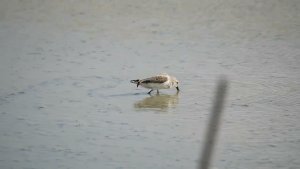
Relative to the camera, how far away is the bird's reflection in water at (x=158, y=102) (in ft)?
30.9

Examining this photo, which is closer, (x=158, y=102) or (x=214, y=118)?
(x=214, y=118)

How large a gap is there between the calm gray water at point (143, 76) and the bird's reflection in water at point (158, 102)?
18mm

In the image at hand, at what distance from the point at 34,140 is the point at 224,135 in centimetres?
247

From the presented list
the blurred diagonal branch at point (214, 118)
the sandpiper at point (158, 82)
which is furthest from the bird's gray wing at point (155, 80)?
the blurred diagonal branch at point (214, 118)

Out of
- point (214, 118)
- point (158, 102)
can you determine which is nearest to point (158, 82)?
point (158, 102)

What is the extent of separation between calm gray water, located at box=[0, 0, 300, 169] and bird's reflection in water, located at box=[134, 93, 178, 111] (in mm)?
18

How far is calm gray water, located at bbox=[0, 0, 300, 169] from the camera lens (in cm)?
730

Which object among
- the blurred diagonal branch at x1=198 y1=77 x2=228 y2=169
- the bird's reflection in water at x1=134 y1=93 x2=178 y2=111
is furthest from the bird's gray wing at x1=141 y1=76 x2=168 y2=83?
the blurred diagonal branch at x1=198 y1=77 x2=228 y2=169

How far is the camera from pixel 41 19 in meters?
15.4

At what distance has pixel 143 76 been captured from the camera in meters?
10.7

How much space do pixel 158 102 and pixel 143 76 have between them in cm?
107

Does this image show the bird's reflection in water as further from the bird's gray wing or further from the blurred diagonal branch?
the blurred diagonal branch

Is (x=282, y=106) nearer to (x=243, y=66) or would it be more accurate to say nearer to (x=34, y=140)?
(x=243, y=66)

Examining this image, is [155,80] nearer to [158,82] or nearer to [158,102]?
[158,82]
